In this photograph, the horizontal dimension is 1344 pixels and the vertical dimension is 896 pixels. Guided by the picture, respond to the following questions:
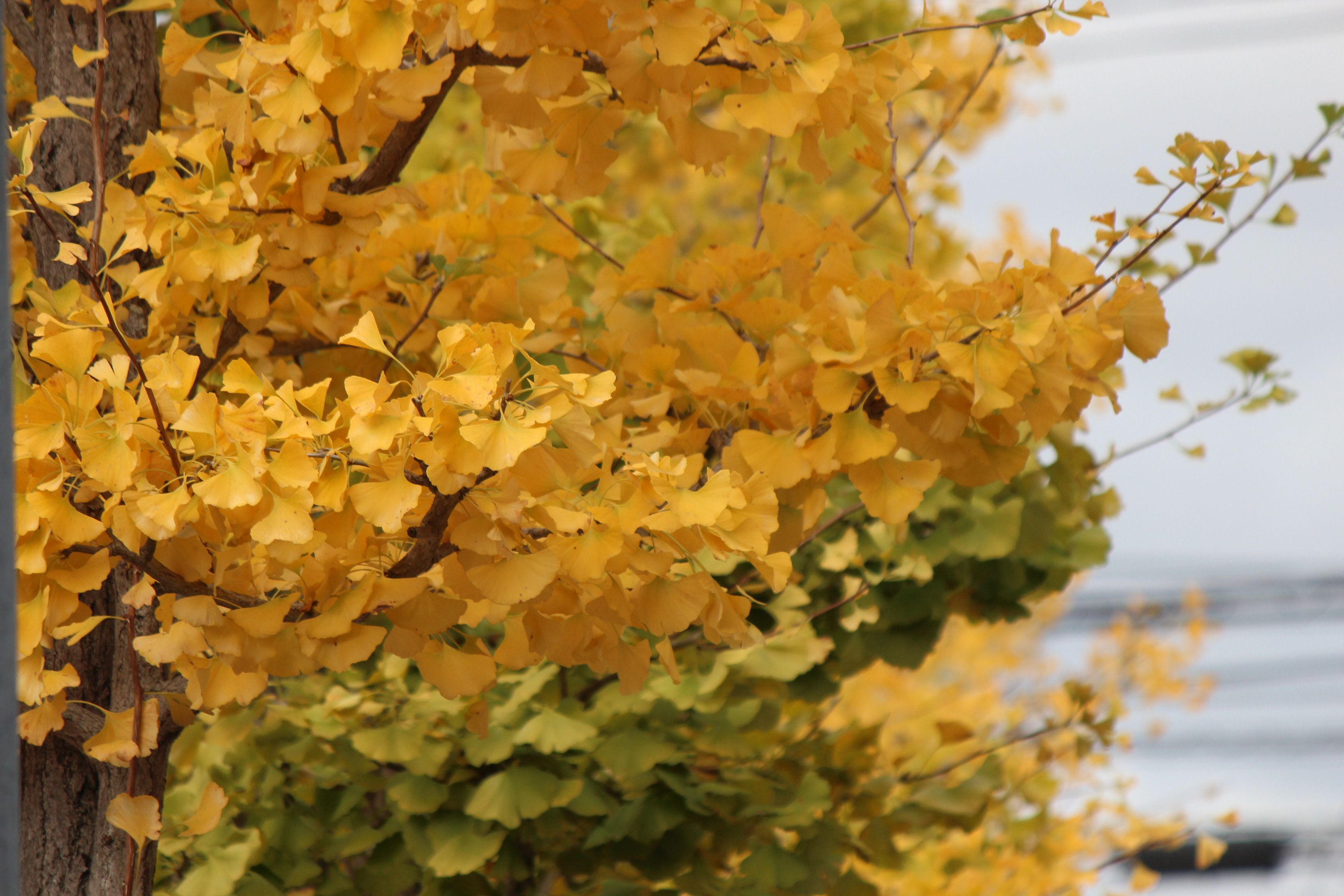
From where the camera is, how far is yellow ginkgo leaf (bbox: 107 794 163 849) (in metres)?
1.18

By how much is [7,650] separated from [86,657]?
83 centimetres

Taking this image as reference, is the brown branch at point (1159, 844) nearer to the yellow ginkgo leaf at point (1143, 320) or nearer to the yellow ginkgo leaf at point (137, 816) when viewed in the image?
the yellow ginkgo leaf at point (1143, 320)

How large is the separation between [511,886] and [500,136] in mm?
1233

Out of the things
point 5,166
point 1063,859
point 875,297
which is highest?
point 875,297

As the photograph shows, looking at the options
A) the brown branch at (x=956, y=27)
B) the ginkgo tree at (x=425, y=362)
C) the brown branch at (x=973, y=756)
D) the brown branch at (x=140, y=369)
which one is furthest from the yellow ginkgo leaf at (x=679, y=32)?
the brown branch at (x=973, y=756)

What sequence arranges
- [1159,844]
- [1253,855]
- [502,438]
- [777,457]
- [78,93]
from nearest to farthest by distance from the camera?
[502,438] < [777,457] < [78,93] < [1159,844] < [1253,855]

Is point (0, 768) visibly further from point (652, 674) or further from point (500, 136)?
point (652, 674)

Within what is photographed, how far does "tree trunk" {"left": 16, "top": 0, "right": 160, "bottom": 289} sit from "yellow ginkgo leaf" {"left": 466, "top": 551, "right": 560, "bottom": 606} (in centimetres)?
79

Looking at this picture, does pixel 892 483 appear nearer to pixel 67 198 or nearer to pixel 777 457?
pixel 777 457

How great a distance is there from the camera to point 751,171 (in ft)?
12.9

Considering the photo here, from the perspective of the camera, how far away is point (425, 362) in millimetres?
1648

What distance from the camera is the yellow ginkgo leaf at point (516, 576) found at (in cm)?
96

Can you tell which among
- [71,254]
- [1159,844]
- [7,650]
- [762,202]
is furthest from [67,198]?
[1159,844]

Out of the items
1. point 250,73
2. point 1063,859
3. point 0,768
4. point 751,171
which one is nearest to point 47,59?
point 250,73
